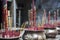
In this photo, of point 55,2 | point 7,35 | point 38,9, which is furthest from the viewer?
point 55,2

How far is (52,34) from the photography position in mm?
4152

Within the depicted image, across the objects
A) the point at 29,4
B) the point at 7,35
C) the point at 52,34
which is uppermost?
the point at 29,4

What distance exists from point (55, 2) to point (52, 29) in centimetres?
361

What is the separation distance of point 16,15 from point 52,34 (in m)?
2.09

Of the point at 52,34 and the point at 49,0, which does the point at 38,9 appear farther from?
the point at 52,34

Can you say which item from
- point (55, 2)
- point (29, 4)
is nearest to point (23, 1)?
point (29, 4)

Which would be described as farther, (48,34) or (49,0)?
(49,0)

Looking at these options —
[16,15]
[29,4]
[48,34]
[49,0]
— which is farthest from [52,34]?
[49,0]

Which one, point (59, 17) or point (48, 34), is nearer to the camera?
point (48, 34)

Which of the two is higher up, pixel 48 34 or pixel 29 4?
pixel 29 4

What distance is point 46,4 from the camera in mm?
7316

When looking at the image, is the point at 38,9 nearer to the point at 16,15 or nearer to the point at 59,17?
the point at 59,17

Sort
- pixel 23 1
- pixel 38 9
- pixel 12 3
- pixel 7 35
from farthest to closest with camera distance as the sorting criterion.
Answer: pixel 38 9
pixel 23 1
pixel 12 3
pixel 7 35

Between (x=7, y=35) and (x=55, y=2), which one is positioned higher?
(x=55, y=2)
